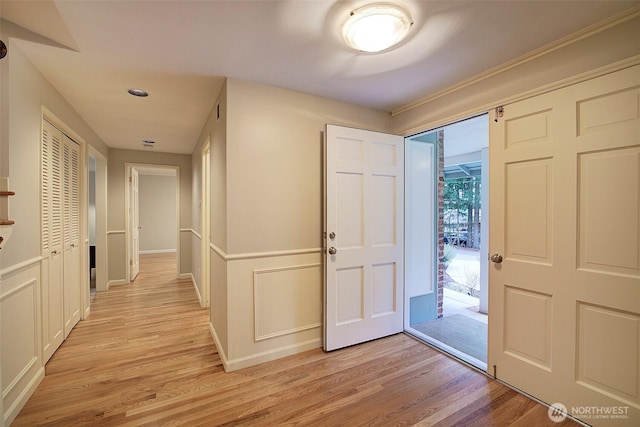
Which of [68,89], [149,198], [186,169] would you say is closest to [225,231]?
[68,89]

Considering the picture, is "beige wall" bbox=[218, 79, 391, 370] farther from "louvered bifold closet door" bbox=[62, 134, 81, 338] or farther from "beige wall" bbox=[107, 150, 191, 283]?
"beige wall" bbox=[107, 150, 191, 283]

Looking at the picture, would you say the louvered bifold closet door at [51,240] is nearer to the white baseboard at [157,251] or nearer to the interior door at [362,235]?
the interior door at [362,235]

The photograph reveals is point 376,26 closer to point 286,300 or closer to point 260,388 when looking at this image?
point 286,300

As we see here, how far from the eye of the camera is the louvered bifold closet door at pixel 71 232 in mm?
2873

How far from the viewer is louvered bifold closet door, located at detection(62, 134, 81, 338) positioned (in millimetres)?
2873

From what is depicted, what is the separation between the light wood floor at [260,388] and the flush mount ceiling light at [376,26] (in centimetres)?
229

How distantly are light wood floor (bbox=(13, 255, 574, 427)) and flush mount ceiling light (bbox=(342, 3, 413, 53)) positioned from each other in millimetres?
2294

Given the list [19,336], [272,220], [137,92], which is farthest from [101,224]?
[272,220]

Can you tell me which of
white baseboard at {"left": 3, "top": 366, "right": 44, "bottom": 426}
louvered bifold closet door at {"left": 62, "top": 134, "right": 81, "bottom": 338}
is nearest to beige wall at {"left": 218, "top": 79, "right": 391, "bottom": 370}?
white baseboard at {"left": 3, "top": 366, "right": 44, "bottom": 426}

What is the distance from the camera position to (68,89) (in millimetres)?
2477

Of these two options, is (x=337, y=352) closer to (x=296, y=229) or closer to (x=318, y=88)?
(x=296, y=229)

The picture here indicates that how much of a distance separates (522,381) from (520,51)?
2.26 metres

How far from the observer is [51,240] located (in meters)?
2.53

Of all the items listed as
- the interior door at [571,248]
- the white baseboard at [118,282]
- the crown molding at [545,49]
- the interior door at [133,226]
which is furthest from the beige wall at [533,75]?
the white baseboard at [118,282]
